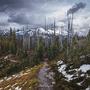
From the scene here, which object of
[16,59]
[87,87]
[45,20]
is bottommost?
[16,59]

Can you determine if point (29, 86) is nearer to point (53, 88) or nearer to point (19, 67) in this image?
point (53, 88)

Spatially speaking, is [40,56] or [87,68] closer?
[87,68]

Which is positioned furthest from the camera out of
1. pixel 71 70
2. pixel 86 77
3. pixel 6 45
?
pixel 6 45

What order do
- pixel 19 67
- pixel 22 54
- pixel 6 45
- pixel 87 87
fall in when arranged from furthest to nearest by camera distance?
1. pixel 6 45
2. pixel 22 54
3. pixel 19 67
4. pixel 87 87

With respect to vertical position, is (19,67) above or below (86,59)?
below

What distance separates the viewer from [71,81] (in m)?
61.7

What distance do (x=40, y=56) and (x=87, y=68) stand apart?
7473 cm

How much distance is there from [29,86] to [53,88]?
23.4 feet

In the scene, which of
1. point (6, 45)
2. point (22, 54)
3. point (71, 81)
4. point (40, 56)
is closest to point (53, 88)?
point (71, 81)

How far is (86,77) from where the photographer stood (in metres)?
60.5

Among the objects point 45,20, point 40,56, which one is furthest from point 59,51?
point 45,20

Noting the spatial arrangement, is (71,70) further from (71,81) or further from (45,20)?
(45,20)

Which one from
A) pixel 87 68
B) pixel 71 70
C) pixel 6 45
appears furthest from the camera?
pixel 6 45

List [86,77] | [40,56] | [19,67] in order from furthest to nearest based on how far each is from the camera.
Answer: [40,56] < [19,67] < [86,77]
